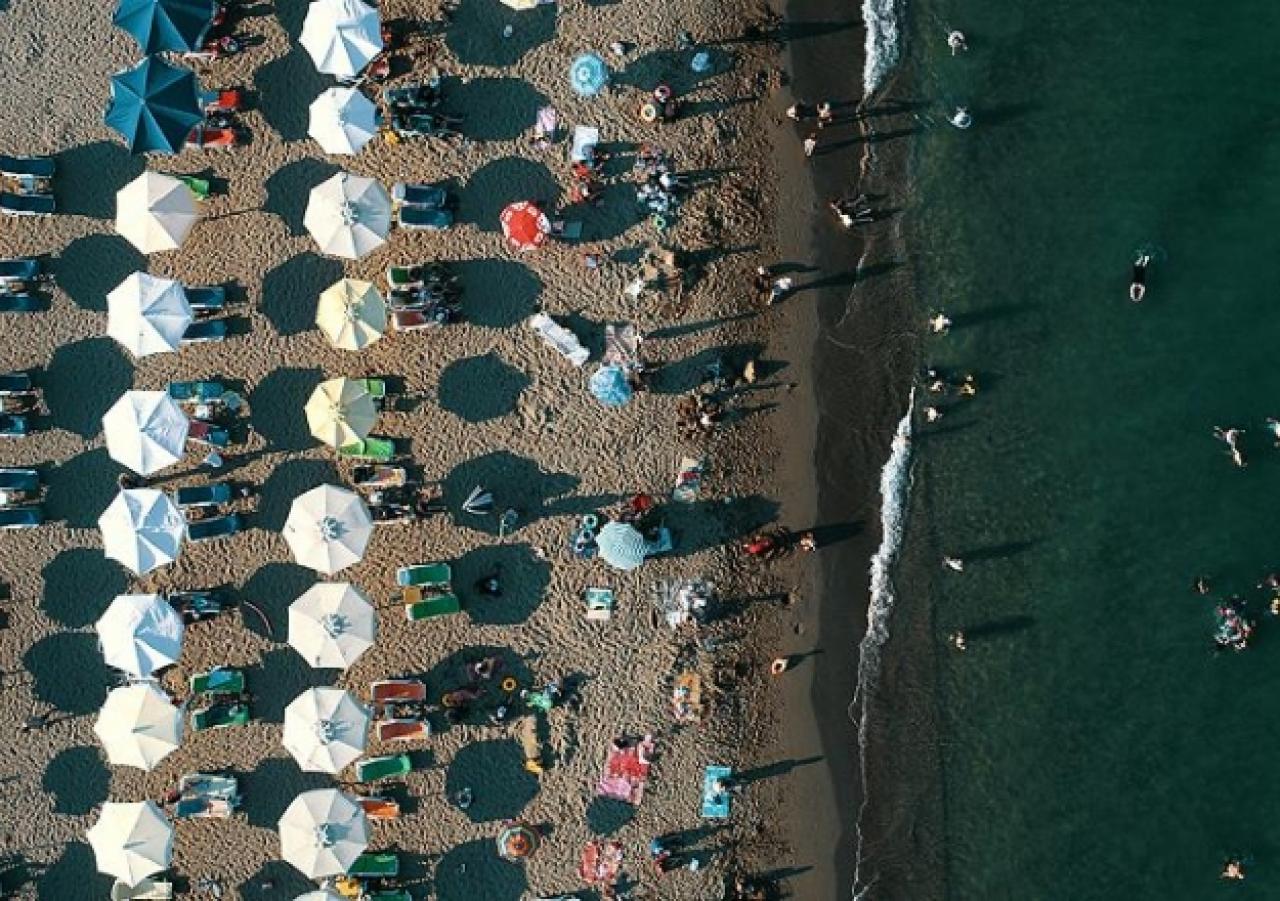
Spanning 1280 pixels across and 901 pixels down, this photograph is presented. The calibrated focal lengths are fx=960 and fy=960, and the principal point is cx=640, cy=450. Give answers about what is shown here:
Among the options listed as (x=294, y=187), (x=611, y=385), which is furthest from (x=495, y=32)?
(x=611, y=385)

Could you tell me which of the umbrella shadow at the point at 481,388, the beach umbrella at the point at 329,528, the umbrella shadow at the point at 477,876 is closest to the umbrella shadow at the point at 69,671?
the beach umbrella at the point at 329,528

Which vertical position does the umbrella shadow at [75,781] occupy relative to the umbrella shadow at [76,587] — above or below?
below

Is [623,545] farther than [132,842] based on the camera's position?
Yes

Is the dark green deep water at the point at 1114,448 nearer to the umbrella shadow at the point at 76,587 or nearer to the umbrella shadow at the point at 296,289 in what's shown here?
the umbrella shadow at the point at 296,289

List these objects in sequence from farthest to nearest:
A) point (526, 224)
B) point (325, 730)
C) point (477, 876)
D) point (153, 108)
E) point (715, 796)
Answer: point (477, 876) → point (715, 796) → point (526, 224) → point (153, 108) → point (325, 730)

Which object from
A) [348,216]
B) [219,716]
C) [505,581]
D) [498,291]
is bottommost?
[219,716]

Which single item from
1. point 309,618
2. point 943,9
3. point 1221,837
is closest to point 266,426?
point 309,618

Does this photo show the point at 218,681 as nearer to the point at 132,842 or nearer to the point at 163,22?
the point at 132,842

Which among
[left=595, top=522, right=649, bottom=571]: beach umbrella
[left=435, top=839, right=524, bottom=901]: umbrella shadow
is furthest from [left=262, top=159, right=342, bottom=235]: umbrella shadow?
[left=435, top=839, right=524, bottom=901]: umbrella shadow
